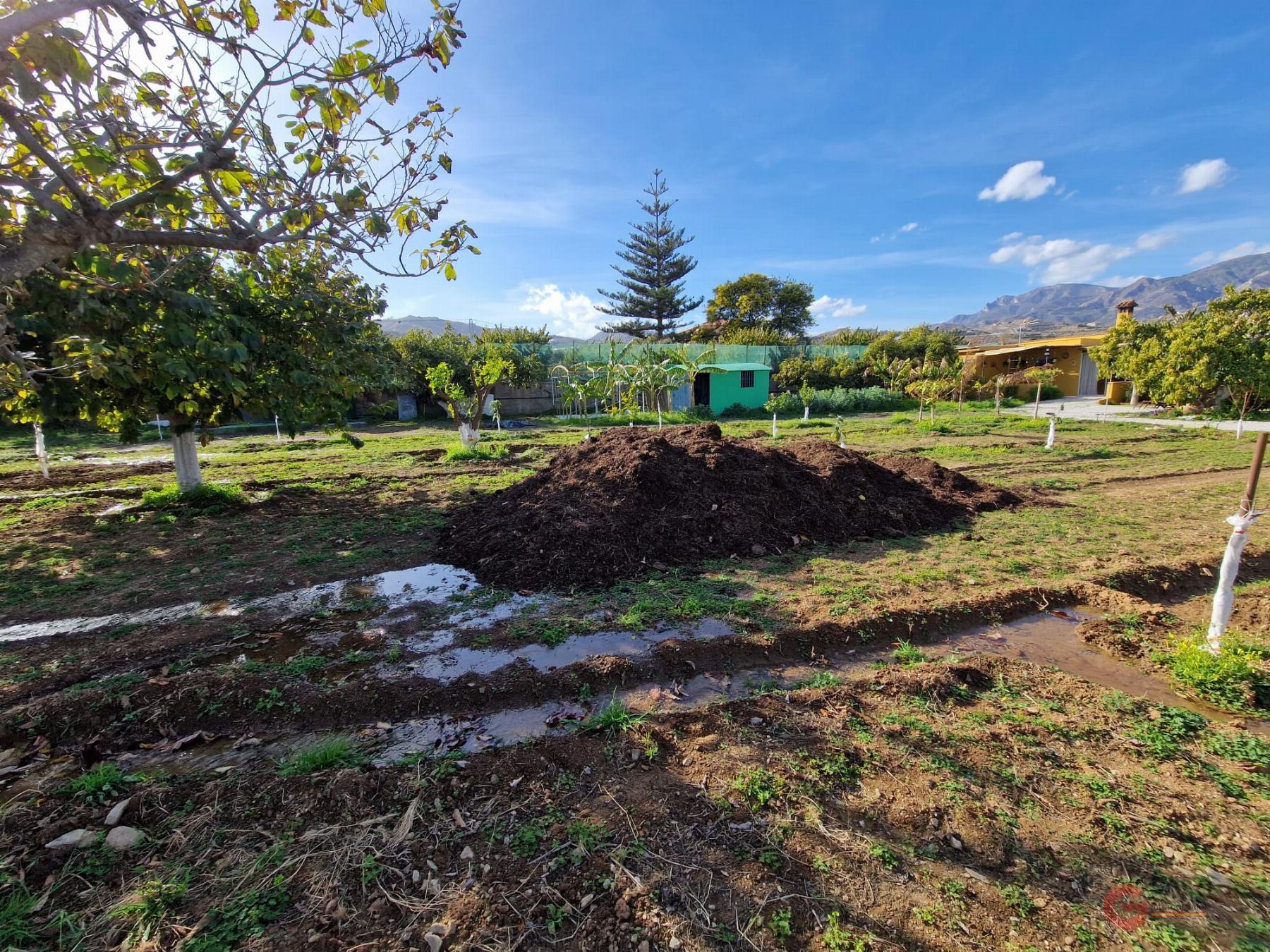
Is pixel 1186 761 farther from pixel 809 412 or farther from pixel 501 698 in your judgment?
pixel 809 412

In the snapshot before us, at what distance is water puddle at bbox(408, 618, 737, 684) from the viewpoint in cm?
372

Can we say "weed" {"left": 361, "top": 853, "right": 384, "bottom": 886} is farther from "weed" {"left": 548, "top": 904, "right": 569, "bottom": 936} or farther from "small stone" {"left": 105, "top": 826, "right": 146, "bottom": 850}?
"small stone" {"left": 105, "top": 826, "right": 146, "bottom": 850}

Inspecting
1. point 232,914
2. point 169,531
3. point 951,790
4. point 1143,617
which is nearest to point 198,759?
point 232,914

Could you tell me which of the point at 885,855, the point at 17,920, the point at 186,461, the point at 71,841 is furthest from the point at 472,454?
the point at 885,855

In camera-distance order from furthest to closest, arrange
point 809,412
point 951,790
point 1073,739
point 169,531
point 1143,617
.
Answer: point 809,412 → point 169,531 → point 1143,617 → point 1073,739 → point 951,790

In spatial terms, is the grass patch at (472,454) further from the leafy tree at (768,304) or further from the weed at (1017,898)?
the leafy tree at (768,304)

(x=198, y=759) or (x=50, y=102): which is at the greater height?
(x=50, y=102)

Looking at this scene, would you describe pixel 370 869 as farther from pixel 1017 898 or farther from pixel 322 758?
pixel 1017 898

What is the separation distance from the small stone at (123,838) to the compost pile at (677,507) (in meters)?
3.21

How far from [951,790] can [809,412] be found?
26.5m

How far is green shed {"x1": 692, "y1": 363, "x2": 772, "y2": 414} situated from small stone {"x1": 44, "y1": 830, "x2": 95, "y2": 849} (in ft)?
84.7

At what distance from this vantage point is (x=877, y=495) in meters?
7.64

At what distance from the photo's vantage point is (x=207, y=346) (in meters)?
5.93

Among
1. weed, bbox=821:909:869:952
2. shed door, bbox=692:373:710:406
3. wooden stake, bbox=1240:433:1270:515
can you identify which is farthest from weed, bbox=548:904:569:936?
shed door, bbox=692:373:710:406
